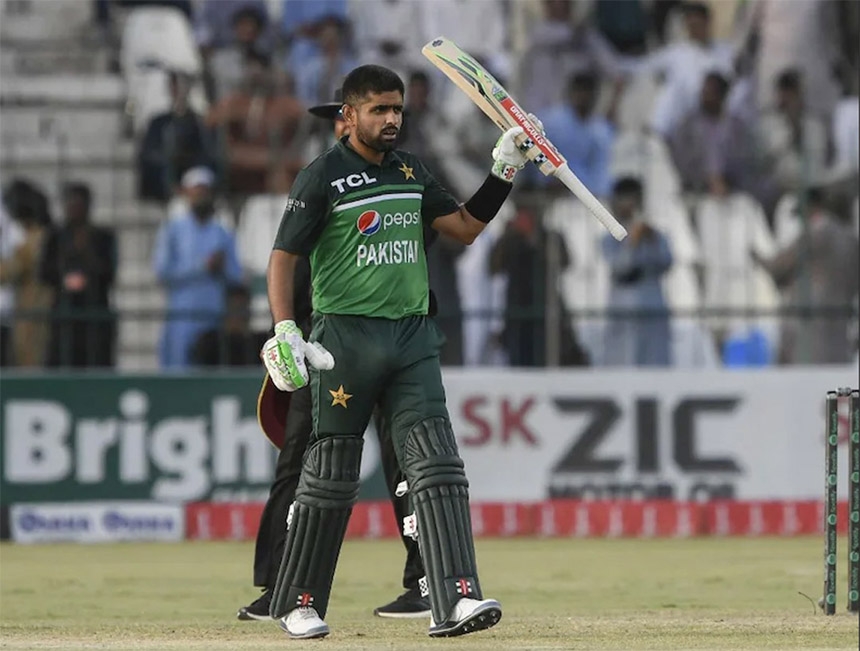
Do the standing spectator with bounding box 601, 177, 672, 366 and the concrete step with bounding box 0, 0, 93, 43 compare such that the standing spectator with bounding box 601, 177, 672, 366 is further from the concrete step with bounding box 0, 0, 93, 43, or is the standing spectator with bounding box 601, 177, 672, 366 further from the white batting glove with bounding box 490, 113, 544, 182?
the white batting glove with bounding box 490, 113, 544, 182

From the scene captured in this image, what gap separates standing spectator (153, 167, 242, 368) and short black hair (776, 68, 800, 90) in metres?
5.20

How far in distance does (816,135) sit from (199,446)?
6.17 metres

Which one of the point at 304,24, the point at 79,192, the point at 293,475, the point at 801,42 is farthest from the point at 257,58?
the point at 293,475

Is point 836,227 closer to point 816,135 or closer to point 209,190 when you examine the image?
point 816,135

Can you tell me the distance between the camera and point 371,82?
7.49 m

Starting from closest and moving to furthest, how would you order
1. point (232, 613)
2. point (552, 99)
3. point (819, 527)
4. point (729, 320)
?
point (232, 613)
point (819, 527)
point (729, 320)
point (552, 99)

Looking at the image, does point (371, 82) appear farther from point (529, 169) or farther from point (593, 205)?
point (529, 169)

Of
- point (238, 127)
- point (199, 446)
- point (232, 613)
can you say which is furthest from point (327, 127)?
point (232, 613)

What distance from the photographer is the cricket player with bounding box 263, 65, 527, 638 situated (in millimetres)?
7480

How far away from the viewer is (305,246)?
757cm

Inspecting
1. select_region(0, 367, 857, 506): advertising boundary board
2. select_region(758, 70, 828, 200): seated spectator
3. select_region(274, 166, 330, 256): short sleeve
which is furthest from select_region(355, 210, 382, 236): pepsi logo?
select_region(758, 70, 828, 200): seated spectator

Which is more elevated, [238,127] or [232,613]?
[238,127]

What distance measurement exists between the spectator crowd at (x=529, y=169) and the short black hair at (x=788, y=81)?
0.5 inches

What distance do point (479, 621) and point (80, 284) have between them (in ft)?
30.2
